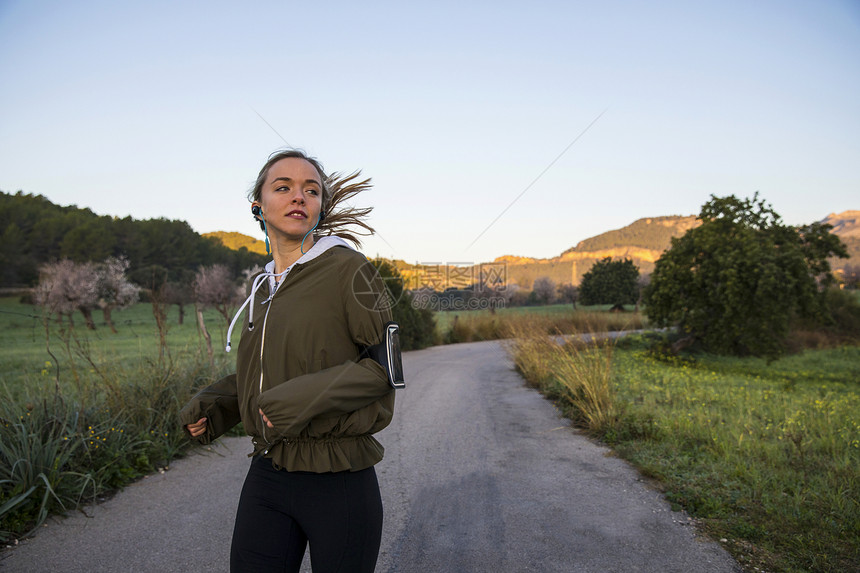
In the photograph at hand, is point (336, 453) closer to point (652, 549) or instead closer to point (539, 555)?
point (539, 555)

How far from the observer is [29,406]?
4.91m

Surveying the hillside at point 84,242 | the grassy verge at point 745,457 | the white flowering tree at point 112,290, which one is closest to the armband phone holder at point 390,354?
the grassy verge at point 745,457

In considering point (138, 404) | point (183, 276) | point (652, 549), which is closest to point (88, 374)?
point (138, 404)

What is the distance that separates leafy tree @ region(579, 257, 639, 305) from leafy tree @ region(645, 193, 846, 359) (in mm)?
60069

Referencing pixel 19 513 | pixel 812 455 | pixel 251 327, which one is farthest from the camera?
pixel 812 455

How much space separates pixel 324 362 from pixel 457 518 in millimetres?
2832

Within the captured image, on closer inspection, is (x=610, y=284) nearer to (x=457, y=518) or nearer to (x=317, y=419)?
(x=457, y=518)

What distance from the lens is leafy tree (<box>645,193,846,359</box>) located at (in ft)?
55.1

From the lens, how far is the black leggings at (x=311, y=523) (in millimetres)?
1769

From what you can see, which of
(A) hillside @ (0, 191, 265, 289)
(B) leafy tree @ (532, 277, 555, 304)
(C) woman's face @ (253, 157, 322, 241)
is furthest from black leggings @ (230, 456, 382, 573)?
(B) leafy tree @ (532, 277, 555, 304)

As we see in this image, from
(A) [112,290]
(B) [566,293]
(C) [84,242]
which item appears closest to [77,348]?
(A) [112,290]

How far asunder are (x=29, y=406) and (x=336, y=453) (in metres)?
4.76

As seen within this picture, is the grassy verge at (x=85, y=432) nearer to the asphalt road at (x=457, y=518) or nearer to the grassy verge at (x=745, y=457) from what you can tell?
the asphalt road at (x=457, y=518)

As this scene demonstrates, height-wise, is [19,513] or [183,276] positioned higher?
[183,276]
